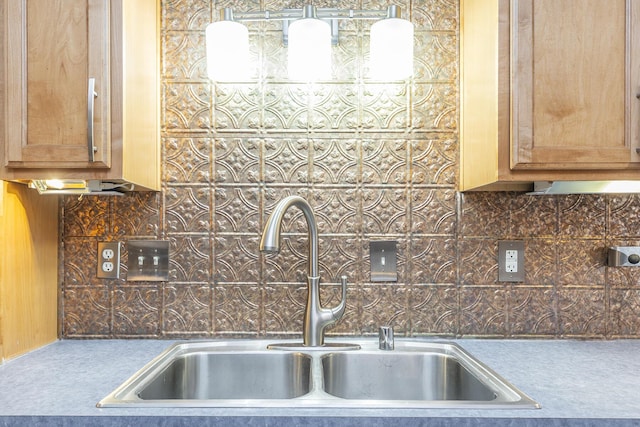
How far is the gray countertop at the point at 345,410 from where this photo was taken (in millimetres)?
909

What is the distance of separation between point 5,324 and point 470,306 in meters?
1.33

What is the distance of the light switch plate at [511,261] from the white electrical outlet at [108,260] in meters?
1.21

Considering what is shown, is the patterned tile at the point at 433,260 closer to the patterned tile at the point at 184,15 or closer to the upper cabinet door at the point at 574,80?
the upper cabinet door at the point at 574,80

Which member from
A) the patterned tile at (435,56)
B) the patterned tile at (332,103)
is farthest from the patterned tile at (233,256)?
the patterned tile at (435,56)

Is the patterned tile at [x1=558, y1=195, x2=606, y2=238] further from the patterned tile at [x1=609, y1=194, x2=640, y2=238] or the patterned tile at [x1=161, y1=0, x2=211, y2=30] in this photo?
the patterned tile at [x1=161, y1=0, x2=211, y2=30]


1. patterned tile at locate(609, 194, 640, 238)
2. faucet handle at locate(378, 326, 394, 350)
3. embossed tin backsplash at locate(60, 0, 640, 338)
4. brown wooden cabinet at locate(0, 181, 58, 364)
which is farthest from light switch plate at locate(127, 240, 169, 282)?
patterned tile at locate(609, 194, 640, 238)

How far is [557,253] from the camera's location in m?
1.52

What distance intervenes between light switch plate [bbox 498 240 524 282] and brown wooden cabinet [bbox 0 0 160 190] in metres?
1.14

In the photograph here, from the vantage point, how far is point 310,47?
1.39 meters

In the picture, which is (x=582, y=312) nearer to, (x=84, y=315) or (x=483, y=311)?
(x=483, y=311)

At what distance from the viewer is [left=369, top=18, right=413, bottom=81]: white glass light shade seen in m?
1.38

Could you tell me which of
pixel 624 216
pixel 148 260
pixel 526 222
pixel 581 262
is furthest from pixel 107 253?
pixel 624 216

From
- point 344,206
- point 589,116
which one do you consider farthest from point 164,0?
point 589,116

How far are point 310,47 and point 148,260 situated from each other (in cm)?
82
